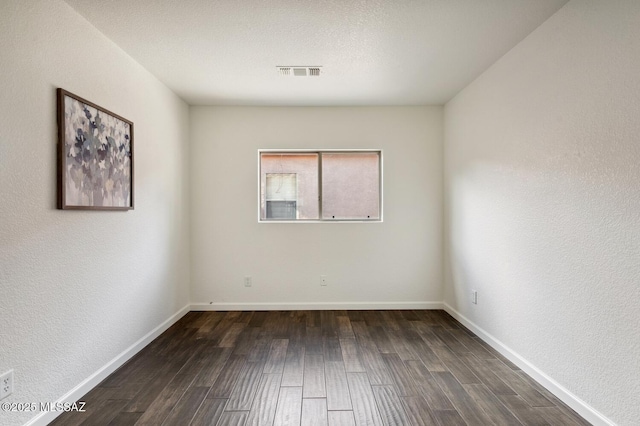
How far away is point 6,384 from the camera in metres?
1.63

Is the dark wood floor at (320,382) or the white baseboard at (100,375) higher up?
the white baseboard at (100,375)

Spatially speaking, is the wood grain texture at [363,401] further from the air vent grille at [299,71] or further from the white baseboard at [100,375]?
the air vent grille at [299,71]

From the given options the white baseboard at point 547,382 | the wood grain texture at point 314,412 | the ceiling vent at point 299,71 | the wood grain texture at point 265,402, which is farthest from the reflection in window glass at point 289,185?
the wood grain texture at point 314,412

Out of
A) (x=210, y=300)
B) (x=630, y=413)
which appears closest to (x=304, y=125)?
(x=210, y=300)

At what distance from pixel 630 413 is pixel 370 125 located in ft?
10.7

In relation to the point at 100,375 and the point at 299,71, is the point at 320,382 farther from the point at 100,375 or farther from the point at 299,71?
the point at 299,71

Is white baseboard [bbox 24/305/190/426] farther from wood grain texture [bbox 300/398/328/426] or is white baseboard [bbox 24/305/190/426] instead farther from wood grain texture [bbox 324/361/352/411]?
wood grain texture [bbox 324/361/352/411]

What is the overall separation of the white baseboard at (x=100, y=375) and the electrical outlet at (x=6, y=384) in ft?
0.75

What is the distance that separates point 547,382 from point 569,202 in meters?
1.18

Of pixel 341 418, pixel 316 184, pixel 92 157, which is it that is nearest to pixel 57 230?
pixel 92 157

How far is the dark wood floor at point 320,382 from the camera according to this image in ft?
6.33

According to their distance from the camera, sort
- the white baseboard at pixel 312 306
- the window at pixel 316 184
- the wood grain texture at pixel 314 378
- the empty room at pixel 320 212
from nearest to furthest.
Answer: the empty room at pixel 320 212 → the wood grain texture at pixel 314 378 → the white baseboard at pixel 312 306 → the window at pixel 316 184

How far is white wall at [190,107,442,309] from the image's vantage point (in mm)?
4008

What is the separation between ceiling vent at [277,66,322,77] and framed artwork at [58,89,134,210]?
1.34m
